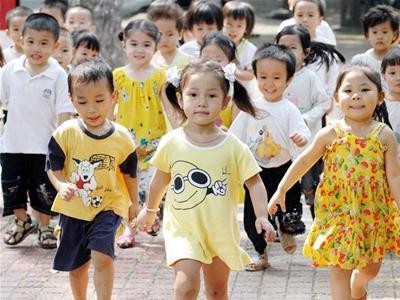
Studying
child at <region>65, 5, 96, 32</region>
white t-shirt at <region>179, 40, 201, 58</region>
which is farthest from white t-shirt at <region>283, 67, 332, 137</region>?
child at <region>65, 5, 96, 32</region>

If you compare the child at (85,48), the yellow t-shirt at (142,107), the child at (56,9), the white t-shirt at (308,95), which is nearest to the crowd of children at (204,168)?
the white t-shirt at (308,95)

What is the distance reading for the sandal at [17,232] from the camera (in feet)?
26.8

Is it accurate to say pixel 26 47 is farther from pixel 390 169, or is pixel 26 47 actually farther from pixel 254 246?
pixel 390 169

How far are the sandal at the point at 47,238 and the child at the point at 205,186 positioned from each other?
242cm

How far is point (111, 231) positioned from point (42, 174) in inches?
79.4

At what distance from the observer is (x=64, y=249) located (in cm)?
629

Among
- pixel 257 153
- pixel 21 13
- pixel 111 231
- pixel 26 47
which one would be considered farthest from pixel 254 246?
pixel 21 13

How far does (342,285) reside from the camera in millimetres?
6043

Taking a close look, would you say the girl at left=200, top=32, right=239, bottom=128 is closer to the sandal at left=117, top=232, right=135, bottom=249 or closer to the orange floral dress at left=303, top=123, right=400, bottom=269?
the sandal at left=117, top=232, right=135, bottom=249

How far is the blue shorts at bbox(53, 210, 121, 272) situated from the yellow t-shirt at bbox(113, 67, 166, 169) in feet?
6.93

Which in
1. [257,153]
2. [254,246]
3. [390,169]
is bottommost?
[254,246]

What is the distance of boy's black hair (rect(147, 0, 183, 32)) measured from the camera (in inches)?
371

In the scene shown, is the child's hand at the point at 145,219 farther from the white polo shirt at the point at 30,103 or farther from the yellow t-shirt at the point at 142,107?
the yellow t-shirt at the point at 142,107

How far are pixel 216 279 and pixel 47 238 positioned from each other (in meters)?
2.60
